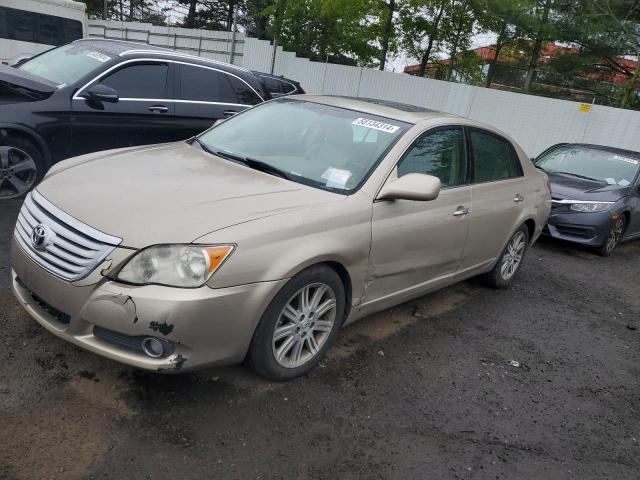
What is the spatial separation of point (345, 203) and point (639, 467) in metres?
2.17

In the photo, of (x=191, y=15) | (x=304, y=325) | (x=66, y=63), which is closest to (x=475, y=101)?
(x=66, y=63)

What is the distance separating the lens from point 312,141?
157 inches

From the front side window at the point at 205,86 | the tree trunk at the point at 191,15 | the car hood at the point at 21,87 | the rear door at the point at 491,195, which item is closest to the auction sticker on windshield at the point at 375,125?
the rear door at the point at 491,195

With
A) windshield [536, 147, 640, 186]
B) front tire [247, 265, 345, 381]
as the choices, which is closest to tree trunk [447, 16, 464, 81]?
windshield [536, 147, 640, 186]

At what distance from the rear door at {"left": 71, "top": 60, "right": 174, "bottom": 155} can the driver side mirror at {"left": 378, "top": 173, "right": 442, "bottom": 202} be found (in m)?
3.73

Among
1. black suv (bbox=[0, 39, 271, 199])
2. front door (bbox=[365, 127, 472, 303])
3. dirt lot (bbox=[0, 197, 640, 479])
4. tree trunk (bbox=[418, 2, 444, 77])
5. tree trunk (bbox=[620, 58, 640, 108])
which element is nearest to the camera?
dirt lot (bbox=[0, 197, 640, 479])

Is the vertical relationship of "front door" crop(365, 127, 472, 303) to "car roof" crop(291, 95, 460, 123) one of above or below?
below

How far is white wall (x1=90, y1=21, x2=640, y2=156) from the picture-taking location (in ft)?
53.7

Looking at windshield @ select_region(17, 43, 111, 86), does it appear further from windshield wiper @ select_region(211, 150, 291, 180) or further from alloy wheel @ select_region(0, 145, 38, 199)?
windshield wiper @ select_region(211, 150, 291, 180)

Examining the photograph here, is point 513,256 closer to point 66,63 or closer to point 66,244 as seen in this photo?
point 66,244

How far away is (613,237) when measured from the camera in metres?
7.95

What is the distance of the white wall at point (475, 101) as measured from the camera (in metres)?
16.4

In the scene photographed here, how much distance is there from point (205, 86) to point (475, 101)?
13.8 m

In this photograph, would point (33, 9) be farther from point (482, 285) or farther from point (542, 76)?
point (542, 76)
